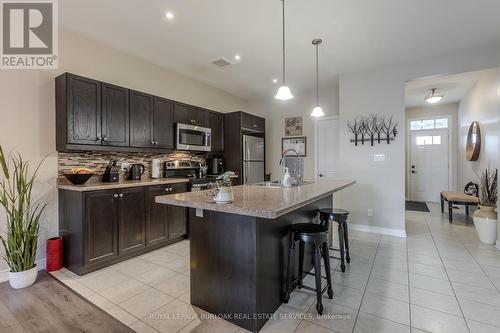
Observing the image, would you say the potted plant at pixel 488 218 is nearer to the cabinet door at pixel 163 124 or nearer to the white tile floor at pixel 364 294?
the white tile floor at pixel 364 294

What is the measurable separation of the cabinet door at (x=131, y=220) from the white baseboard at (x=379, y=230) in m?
3.44

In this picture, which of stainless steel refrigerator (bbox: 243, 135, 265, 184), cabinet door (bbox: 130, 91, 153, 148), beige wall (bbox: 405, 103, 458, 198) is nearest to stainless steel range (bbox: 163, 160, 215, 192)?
cabinet door (bbox: 130, 91, 153, 148)

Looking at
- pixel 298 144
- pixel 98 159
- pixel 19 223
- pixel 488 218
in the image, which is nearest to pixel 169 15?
pixel 98 159

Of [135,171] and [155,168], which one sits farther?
[155,168]

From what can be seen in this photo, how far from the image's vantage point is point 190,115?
13.7ft

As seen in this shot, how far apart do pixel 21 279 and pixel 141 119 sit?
215cm

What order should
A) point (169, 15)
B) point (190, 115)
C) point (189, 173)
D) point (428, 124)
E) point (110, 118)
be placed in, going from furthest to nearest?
point (428, 124) → point (189, 173) → point (190, 115) → point (110, 118) → point (169, 15)

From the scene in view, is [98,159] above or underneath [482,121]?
underneath

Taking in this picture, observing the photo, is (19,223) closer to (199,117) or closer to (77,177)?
(77,177)

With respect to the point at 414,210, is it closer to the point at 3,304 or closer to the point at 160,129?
the point at 160,129

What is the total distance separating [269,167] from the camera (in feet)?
19.0

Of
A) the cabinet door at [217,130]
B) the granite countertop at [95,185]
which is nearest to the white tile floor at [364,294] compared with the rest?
the granite countertop at [95,185]

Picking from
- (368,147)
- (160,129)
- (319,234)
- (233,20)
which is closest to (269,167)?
(368,147)

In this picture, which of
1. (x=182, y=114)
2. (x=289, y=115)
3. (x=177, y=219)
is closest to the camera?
(x=177, y=219)
